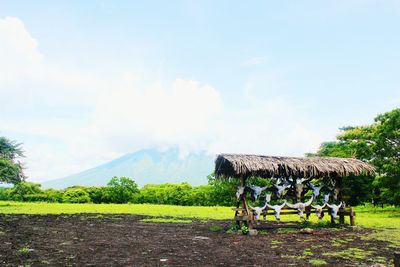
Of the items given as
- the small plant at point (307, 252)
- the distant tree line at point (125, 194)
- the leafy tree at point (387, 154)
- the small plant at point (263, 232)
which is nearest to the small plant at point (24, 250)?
the small plant at point (307, 252)

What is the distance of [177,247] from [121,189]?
1117 inches

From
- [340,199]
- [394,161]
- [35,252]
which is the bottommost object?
[35,252]

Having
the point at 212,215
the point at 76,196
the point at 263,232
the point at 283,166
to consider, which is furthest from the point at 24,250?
the point at 76,196

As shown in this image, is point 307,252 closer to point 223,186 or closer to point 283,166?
point 283,166

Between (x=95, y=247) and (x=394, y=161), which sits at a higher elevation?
(x=394, y=161)

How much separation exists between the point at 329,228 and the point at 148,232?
25.1 feet

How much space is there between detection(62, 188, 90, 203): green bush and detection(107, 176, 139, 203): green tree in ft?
8.28

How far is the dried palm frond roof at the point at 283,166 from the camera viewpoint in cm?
1505

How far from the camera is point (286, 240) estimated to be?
43.0 ft

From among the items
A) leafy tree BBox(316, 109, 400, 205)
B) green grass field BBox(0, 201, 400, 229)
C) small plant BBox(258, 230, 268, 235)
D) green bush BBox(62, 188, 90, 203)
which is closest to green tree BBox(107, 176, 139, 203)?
green bush BBox(62, 188, 90, 203)

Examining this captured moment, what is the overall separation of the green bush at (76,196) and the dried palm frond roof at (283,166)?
26.2 meters

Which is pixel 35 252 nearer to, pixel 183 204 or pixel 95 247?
pixel 95 247

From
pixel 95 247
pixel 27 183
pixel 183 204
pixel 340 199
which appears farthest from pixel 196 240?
pixel 27 183

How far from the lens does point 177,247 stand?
37.0ft
